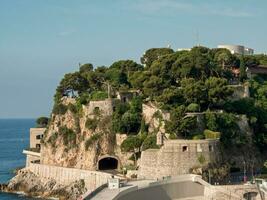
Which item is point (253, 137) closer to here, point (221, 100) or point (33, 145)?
point (221, 100)

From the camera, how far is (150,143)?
62156 millimetres

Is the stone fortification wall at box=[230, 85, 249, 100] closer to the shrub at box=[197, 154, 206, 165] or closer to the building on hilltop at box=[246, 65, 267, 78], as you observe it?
the building on hilltop at box=[246, 65, 267, 78]

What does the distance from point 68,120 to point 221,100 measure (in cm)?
1811

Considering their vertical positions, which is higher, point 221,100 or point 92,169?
point 221,100

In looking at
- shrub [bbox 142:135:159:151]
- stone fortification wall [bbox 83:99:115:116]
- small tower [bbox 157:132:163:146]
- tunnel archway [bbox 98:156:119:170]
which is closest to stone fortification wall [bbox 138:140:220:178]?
small tower [bbox 157:132:163:146]

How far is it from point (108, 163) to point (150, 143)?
9085 mm

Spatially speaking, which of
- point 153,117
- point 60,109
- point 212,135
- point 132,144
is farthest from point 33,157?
point 212,135

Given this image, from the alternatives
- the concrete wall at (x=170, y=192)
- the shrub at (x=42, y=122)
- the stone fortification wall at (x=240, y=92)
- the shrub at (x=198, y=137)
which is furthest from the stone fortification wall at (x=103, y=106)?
the shrub at (x=42, y=122)

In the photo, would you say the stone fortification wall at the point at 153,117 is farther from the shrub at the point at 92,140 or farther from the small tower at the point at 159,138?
the shrub at the point at 92,140

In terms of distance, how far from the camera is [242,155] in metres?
64.2

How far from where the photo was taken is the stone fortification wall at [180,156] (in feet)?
193

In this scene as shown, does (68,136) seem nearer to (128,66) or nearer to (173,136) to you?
(128,66)

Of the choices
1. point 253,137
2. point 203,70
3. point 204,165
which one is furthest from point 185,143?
point 203,70

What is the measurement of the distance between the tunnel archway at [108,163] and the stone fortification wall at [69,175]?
3.71 m
